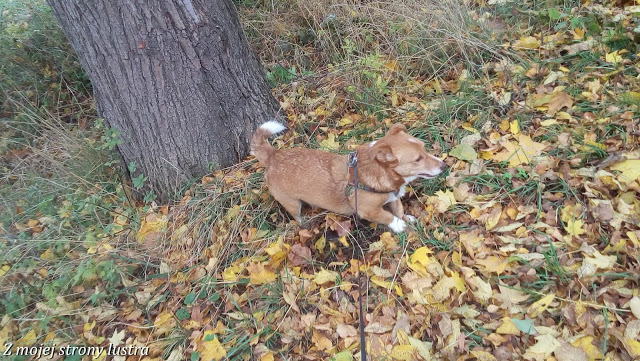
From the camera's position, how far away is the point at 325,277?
2.73 metres

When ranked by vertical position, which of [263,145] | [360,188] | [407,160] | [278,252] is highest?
[263,145]

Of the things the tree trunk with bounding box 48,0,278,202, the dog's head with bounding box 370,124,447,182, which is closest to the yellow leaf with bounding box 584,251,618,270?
the dog's head with bounding box 370,124,447,182

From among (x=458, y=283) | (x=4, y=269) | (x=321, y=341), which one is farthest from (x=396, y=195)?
(x=4, y=269)

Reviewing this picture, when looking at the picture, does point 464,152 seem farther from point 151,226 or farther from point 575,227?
point 151,226

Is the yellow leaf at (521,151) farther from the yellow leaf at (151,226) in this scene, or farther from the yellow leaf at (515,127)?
the yellow leaf at (151,226)

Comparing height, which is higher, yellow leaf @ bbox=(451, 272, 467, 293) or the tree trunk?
the tree trunk

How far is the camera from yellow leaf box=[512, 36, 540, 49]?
12.3 feet

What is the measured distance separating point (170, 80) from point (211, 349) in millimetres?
2278

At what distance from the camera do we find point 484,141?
10.6 ft

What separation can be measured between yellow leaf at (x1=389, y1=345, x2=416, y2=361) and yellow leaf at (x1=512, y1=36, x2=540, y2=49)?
10.6 ft

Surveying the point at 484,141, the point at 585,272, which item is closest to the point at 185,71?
the point at 484,141

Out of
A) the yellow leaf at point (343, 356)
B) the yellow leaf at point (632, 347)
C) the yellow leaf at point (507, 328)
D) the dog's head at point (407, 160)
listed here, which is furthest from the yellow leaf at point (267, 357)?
the yellow leaf at point (632, 347)

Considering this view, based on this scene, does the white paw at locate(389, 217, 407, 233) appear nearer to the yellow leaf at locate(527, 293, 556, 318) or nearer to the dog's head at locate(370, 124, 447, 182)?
the dog's head at locate(370, 124, 447, 182)

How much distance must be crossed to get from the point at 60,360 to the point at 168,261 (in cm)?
100
